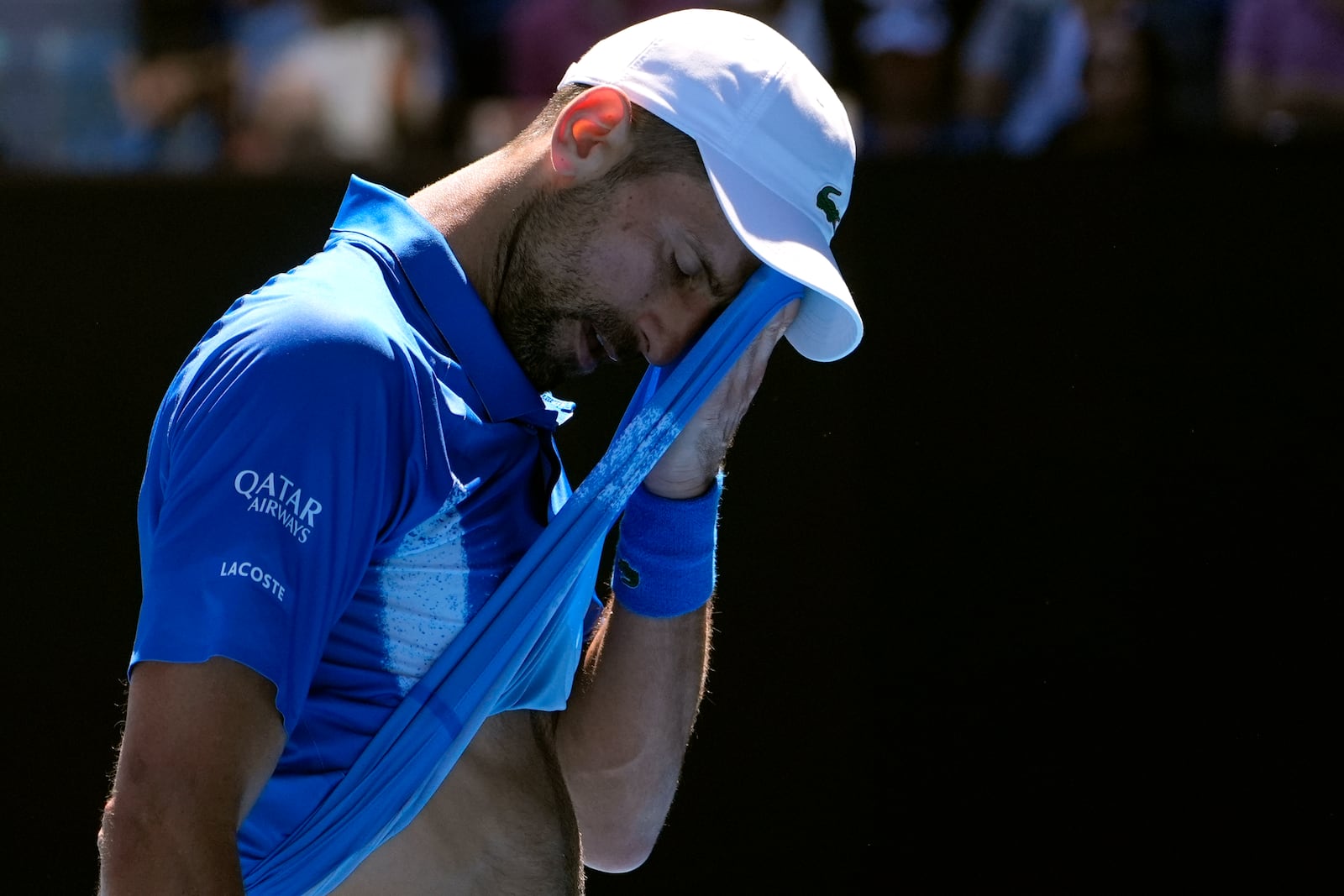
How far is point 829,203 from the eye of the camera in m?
1.63

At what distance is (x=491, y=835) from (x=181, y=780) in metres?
0.59

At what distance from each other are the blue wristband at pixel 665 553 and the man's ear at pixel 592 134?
46 cm

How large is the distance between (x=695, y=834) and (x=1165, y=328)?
1.47 metres

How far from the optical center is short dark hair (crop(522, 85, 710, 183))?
1.55 m

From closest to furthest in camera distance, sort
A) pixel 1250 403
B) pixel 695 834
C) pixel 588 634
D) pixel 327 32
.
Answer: pixel 588 634, pixel 1250 403, pixel 695 834, pixel 327 32

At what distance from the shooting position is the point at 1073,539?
10.1 feet

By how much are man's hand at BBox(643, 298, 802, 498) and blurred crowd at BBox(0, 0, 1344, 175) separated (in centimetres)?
148

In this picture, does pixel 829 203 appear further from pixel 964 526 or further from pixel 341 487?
pixel 964 526

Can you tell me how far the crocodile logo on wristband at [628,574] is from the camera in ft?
6.15

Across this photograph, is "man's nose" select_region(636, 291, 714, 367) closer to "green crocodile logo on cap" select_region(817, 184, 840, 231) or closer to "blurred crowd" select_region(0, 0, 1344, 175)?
"green crocodile logo on cap" select_region(817, 184, 840, 231)

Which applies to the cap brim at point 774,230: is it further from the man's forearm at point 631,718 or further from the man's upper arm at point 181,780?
the man's upper arm at point 181,780

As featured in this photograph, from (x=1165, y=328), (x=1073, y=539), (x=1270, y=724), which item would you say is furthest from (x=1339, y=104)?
(x=1270, y=724)

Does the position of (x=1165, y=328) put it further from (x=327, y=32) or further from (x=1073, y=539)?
(x=327, y=32)

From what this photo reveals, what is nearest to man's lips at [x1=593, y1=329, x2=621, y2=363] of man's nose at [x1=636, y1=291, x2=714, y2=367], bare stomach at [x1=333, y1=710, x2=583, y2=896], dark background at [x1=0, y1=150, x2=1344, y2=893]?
man's nose at [x1=636, y1=291, x2=714, y2=367]
